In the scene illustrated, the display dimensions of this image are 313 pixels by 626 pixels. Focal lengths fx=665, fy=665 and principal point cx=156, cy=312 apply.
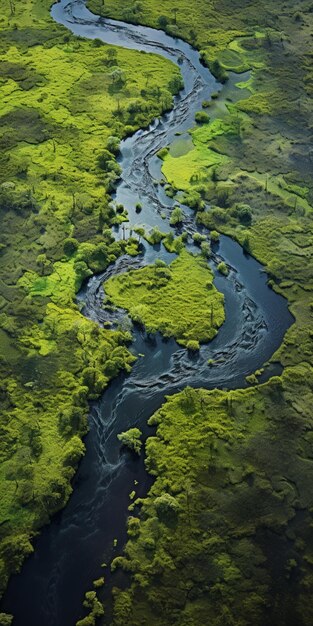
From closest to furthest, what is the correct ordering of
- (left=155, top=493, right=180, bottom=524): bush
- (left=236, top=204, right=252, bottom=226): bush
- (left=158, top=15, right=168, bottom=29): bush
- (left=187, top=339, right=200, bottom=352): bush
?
1. (left=155, top=493, right=180, bottom=524): bush
2. (left=187, top=339, right=200, bottom=352): bush
3. (left=236, top=204, right=252, bottom=226): bush
4. (left=158, top=15, right=168, bottom=29): bush

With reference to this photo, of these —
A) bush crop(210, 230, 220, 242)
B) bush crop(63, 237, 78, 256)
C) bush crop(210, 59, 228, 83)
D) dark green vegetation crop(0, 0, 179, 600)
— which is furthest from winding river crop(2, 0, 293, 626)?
bush crop(210, 59, 228, 83)

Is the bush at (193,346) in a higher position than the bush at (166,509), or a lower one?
higher

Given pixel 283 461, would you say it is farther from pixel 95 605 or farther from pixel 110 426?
pixel 95 605

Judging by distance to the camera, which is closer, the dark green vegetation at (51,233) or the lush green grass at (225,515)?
the lush green grass at (225,515)

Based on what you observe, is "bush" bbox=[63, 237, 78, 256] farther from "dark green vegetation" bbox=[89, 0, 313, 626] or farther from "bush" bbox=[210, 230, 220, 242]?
"bush" bbox=[210, 230, 220, 242]

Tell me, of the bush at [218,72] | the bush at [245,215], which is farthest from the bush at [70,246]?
the bush at [218,72]

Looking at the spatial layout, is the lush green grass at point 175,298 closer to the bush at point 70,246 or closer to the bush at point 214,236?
the bush at point 214,236

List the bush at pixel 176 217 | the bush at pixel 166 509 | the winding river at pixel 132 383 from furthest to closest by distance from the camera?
1. the bush at pixel 176 217
2. the bush at pixel 166 509
3. the winding river at pixel 132 383
